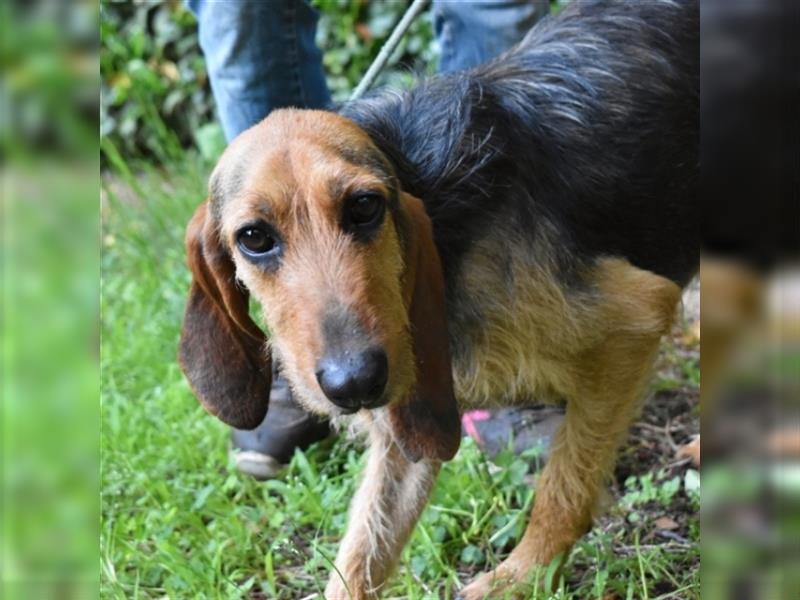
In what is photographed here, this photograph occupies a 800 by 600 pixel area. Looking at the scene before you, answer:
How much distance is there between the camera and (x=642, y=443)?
12.8 feet

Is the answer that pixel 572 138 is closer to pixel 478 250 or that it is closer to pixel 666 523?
pixel 478 250

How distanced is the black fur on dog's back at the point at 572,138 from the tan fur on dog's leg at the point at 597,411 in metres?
0.17

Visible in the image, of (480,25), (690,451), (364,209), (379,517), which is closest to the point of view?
(364,209)

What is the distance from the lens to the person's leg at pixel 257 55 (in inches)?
138

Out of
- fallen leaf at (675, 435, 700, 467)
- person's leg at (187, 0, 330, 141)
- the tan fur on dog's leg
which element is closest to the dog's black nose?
the tan fur on dog's leg

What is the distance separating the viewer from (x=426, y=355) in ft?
8.57

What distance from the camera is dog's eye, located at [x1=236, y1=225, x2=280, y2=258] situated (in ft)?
7.81

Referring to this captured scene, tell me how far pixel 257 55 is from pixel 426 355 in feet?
5.00

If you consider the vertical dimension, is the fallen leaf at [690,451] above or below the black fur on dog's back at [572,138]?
below

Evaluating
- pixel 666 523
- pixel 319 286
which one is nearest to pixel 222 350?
pixel 319 286

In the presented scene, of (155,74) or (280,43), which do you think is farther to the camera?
(155,74)

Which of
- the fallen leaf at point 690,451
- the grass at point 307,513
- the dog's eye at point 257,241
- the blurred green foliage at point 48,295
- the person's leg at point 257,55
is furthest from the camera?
the fallen leaf at point 690,451

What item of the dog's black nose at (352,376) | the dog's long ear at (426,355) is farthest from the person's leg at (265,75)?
the dog's black nose at (352,376)

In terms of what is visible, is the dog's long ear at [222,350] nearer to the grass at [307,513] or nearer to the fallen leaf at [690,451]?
the grass at [307,513]
